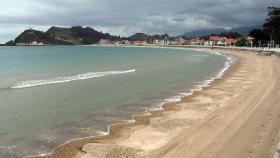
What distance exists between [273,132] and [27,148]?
356 inches

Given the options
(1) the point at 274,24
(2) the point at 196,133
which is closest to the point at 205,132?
(2) the point at 196,133

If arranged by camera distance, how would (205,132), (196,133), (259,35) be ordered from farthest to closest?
(259,35)
(205,132)
(196,133)

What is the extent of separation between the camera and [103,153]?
530 inches

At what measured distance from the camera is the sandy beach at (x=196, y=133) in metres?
13.4

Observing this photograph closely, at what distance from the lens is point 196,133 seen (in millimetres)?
15773

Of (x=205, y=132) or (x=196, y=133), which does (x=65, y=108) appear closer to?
(x=196, y=133)

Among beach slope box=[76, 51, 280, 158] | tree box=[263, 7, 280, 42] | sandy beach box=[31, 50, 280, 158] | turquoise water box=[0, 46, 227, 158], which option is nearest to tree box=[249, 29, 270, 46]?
tree box=[263, 7, 280, 42]

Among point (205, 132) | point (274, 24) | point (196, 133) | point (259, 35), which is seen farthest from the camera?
point (259, 35)

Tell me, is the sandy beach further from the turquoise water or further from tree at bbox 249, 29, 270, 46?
tree at bbox 249, 29, 270, 46

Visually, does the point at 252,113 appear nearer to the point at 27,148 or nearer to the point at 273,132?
the point at 273,132

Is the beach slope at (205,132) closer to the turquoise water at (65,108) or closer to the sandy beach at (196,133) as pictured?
the sandy beach at (196,133)

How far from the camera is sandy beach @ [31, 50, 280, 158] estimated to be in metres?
13.4

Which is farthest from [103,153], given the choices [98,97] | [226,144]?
[98,97]

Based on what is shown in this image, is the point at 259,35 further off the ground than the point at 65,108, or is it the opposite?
the point at 259,35
